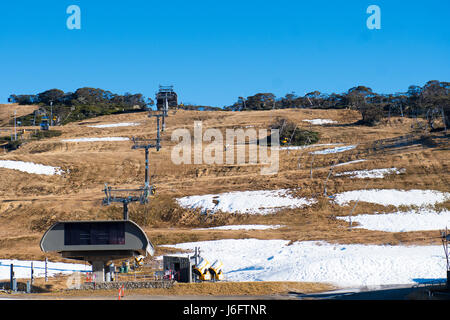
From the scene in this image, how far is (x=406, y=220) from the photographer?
57688 mm

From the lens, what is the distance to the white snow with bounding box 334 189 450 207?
62.3 metres

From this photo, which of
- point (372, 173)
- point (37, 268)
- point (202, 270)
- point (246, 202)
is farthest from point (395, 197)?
point (37, 268)

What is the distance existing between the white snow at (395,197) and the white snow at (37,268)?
3069cm

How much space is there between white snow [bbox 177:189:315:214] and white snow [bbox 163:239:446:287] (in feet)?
42.7

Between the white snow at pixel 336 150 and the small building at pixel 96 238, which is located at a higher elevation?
the white snow at pixel 336 150

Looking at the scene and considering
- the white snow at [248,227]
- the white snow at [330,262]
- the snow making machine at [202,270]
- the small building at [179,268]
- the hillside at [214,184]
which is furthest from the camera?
the white snow at [248,227]

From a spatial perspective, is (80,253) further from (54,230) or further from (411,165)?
(411,165)

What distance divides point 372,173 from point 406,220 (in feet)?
54.5

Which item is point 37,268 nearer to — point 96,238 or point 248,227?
point 96,238

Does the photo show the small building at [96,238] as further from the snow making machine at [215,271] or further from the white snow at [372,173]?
the white snow at [372,173]

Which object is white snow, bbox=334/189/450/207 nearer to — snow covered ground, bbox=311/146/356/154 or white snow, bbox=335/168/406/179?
white snow, bbox=335/168/406/179

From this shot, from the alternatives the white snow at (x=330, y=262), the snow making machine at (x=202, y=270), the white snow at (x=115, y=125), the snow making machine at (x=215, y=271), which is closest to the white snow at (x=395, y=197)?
the white snow at (x=330, y=262)

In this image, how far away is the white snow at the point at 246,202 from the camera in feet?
213

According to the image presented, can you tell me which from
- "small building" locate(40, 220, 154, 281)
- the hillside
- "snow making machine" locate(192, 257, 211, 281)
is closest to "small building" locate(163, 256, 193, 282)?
"snow making machine" locate(192, 257, 211, 281)
